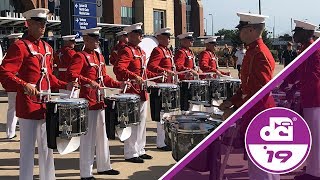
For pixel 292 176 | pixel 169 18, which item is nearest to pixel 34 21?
pixel 292 176

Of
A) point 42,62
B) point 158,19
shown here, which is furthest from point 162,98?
point 158,19

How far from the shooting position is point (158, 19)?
63.0 meters

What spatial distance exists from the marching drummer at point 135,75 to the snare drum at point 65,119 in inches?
62.8

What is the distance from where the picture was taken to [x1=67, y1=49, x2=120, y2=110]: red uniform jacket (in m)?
5.84

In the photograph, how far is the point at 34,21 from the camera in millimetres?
4992

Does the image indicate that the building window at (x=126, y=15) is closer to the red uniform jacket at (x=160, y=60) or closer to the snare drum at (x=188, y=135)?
the red uniform jacket at (x=160, y=60)

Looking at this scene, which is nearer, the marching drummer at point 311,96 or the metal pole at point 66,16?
the marching drummer at point 311,96

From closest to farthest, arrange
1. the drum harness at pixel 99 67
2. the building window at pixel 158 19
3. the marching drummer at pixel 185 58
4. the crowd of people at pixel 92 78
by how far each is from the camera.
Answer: the crowd of people at pixel 92 78 < the drum harness at pixel 99 67 < the marching drummer at pixel 185 58 < the building window at pixel 158 19

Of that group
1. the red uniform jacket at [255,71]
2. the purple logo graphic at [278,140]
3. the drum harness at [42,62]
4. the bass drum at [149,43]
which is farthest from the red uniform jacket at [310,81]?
the bass drum at [149,43]

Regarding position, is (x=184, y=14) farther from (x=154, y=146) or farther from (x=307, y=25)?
(x=307, y=25)

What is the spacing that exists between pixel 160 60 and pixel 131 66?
972 millimetres

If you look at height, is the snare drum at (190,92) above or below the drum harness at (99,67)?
below

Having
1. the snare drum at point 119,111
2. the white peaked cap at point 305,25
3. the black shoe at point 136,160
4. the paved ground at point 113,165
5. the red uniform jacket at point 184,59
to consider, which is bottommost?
the paved ground at point 113,165

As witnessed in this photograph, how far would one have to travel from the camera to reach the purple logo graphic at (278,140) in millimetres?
2037
